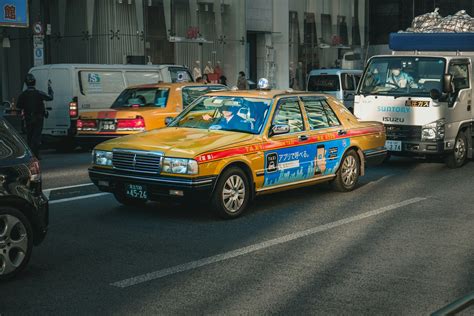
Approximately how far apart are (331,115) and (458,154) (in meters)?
4.33

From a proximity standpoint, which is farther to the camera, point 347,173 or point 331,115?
point 347,173

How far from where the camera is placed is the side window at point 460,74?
13797 millimetres

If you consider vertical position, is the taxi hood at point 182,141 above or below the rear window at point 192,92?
below

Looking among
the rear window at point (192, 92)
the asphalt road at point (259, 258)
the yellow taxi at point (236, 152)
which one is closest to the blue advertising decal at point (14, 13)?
the rear window at point (192, 92)

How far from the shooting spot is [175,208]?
973 cm

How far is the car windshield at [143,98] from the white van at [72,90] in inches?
57.7

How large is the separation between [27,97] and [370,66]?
6.87m

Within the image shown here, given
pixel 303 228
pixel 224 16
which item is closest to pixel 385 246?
pixel 303 228

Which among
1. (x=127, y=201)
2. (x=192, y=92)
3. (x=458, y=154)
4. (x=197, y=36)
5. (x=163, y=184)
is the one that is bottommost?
(x=127, y=201)

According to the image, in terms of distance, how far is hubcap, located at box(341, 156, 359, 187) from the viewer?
10977mm

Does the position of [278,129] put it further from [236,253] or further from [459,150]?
[459,150]

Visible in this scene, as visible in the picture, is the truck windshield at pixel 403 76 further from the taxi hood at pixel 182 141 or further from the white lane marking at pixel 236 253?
the taxi hood at pixel 182 141

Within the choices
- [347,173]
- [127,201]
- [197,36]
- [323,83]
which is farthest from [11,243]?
[197,36]

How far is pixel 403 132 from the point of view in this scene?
13664 mm
